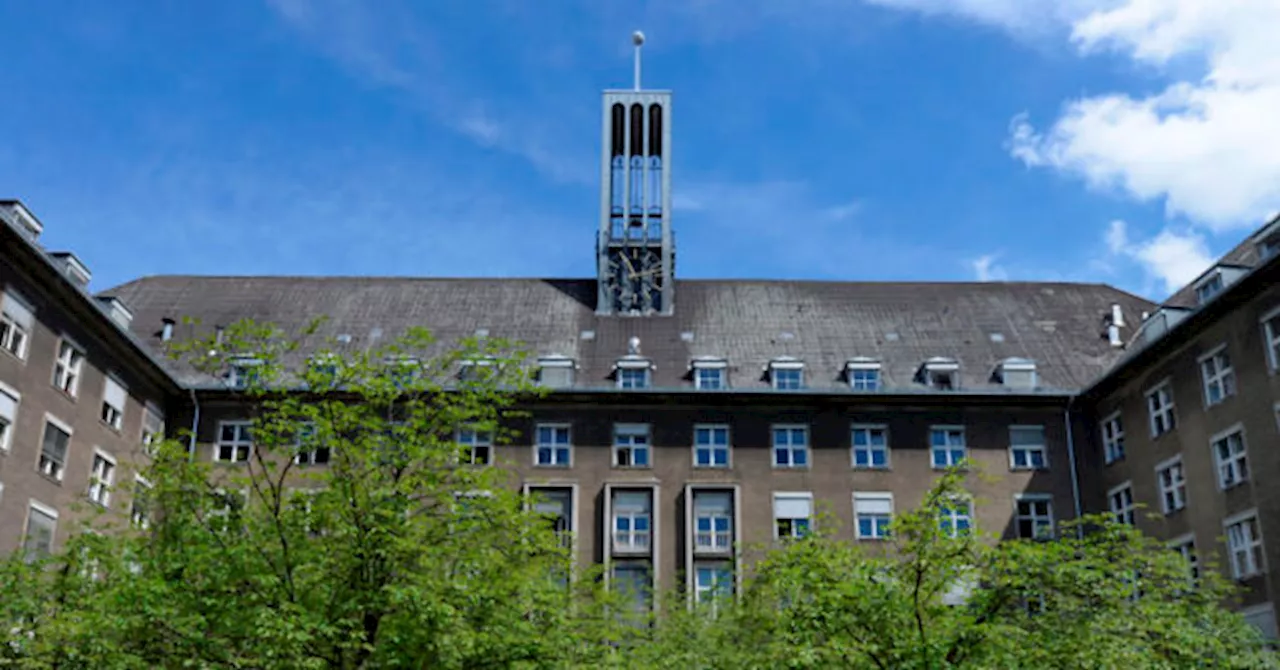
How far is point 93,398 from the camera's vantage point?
39188 mm

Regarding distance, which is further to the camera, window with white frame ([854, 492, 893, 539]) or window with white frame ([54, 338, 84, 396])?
window with white frame ([854, 492, 893, 539])

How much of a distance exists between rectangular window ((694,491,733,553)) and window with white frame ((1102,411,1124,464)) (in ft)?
44.4

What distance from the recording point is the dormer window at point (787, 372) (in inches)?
1812

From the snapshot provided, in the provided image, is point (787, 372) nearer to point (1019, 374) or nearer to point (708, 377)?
point (708, 377)

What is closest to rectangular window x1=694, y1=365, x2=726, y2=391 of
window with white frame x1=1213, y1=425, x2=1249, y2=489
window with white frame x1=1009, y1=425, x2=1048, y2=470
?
window with white frame x1=1009, y1=425, x2=1048, y2=470

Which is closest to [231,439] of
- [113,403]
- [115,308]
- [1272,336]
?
[113,403]

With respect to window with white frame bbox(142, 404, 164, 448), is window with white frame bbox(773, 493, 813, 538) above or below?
below

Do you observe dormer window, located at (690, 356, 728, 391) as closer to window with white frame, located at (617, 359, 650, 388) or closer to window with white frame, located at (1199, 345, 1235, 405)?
window with white frame, located at (617, 359, 650, 388)

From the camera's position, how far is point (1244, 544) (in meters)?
35.2

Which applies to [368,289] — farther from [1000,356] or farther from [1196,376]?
[1196,376]

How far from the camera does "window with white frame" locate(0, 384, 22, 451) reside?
3372 cm

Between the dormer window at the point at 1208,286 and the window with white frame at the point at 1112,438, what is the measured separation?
542 cm

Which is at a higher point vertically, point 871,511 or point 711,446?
point 711,446

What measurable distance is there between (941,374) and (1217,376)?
11.0 metres
